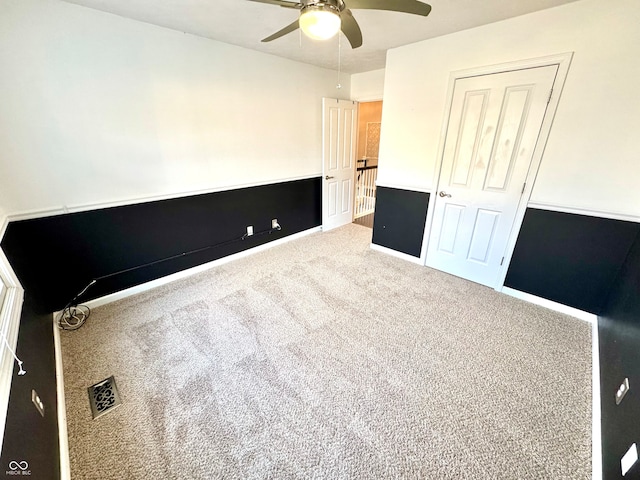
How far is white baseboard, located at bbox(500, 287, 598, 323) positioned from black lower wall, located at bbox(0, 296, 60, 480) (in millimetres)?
3375

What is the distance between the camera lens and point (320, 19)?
1.20 meters

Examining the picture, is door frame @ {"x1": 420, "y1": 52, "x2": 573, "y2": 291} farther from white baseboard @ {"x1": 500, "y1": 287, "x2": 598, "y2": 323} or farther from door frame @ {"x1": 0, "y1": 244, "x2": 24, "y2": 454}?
door frame @ {"x1": 0, "y1": 244, "x2": 24, "y2": 454}

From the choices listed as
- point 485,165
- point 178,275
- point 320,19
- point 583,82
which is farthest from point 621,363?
point 178,275

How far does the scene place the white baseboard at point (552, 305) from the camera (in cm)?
224

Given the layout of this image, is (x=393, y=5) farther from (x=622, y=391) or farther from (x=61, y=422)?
(x=61, y=422)

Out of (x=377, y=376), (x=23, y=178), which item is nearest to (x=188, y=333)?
(x=377, y=376)

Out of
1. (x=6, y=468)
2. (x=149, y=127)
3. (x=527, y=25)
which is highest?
(x=527, y=25)

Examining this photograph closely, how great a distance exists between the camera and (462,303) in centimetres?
250

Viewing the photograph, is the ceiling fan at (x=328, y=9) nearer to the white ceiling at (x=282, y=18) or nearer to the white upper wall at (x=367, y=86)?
the white ceiling at (x=282, y=18)

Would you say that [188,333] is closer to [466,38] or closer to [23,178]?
[23,178]

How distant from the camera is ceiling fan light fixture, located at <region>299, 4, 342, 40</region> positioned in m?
1.19

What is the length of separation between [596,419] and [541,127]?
6.76 ft

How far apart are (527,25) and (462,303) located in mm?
2332

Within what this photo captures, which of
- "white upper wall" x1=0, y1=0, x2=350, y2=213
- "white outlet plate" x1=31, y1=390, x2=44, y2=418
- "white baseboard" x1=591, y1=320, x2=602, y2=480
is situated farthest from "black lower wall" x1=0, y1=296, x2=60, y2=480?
"white baseboard" x1=591, y1=320, x2=602, y2=480
